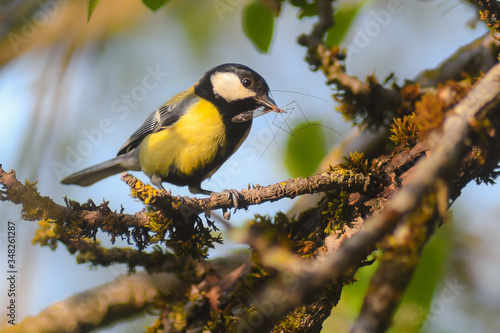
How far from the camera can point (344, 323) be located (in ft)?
7.56

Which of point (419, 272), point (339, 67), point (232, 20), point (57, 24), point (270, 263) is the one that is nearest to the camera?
point (270, 263)

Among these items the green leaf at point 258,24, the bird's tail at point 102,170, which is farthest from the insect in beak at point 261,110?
the bird's tail at point 102,170

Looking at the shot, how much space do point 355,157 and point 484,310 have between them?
68.6 inches

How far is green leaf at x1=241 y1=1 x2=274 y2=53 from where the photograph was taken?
5.95ft

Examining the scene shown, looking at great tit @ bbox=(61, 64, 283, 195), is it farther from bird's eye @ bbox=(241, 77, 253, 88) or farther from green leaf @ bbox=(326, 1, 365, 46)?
green leaf @ bbox=(326, 1, 365, 46)

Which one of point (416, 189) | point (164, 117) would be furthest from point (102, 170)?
point (416, 189)

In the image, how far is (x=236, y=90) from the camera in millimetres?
2605

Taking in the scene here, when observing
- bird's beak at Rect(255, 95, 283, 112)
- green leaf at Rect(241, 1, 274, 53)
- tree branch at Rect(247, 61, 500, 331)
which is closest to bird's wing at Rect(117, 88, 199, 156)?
bird's beak at Rect(255, 95, 283, 112)

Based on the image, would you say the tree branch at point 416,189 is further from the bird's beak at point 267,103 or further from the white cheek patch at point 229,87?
the white cheek patch at point 229,87

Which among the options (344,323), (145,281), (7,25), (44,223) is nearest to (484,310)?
(344,323)

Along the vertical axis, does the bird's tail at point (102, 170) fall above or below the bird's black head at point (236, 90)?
below

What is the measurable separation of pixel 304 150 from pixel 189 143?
0.69 meters

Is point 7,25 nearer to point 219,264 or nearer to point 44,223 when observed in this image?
point 44,223

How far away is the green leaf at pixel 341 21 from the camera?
2098mm
